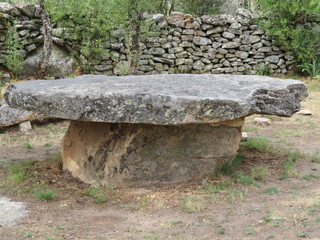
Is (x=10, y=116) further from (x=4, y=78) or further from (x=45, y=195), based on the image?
(x=45, y=195)

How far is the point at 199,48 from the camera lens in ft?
45.0

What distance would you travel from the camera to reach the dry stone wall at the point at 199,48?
1305 cm

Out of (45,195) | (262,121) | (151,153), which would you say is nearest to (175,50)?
(262,121)

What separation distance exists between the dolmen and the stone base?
0.03 feet

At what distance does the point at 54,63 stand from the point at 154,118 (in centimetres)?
806

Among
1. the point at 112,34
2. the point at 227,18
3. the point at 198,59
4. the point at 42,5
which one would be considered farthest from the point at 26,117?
the point at 227,18

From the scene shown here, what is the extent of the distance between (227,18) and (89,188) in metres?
9.56

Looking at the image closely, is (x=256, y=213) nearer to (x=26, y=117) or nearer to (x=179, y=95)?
(x=179, y=95)

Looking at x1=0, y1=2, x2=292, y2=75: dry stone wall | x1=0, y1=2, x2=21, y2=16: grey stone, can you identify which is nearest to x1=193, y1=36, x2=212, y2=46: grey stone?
x1=0, y1=2, x2=292, y2=75: dry stone wall

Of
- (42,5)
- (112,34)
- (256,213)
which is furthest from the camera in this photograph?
(112,34)

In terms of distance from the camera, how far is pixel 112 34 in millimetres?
12891

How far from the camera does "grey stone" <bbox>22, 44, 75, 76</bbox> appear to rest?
1188 cm

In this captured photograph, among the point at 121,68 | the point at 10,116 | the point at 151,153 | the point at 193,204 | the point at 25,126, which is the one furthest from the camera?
the point at 121,68

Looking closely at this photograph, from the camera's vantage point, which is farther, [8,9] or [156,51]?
[156,51]
